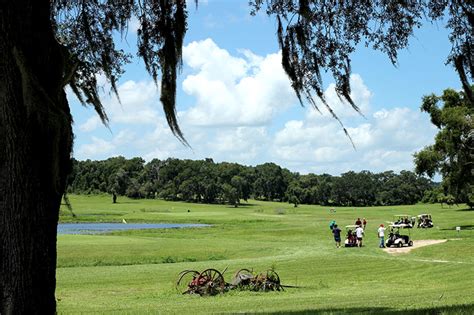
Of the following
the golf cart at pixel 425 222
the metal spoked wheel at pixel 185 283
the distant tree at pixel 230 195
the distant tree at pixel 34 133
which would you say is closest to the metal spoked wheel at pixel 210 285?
the metal spoked wheel at pixel 185 283

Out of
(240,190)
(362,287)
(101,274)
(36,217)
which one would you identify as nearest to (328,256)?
(362,287)

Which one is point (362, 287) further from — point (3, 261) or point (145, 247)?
point (145, 247)

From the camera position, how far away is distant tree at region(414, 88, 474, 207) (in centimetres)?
4166

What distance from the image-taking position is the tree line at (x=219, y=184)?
16475cm

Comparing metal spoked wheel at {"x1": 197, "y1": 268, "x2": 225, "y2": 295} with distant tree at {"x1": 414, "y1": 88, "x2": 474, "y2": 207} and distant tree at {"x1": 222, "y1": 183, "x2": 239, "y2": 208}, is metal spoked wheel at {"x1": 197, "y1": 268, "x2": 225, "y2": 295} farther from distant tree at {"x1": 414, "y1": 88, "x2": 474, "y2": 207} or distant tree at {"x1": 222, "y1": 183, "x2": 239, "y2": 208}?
distant tree at {"x1": 222, "y1": 183, "x2": 239, "y2": 208}

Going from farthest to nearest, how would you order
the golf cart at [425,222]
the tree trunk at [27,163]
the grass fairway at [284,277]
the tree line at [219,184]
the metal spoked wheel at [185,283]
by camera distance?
1. the tree line at [219,184]
2. the golf cart at [425,222]
3. the metal spoked wheel at [185,283]
4. the grass fairway at [284,277]
5. the tree trunk at [27,163]

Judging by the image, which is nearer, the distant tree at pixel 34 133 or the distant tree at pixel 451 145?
the distant tree at pixel 34 133

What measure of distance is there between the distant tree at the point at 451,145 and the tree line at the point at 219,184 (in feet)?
373

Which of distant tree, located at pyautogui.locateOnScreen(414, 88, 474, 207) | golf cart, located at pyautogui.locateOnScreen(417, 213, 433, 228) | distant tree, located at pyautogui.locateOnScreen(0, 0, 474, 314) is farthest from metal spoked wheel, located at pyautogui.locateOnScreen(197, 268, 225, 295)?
golf cart, located at pyautogui.locateOnScreen(417, 213, 433, 228)

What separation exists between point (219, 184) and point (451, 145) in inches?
5051

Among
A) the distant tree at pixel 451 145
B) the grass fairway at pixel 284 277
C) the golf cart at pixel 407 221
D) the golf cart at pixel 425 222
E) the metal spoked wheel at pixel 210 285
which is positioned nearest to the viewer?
the grass fairway at pixel 284 277

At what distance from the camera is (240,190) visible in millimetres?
168750

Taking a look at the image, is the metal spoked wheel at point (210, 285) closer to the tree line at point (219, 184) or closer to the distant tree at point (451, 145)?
the distant tree at point (451, 145)

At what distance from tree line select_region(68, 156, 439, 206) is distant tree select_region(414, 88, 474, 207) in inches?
4471
